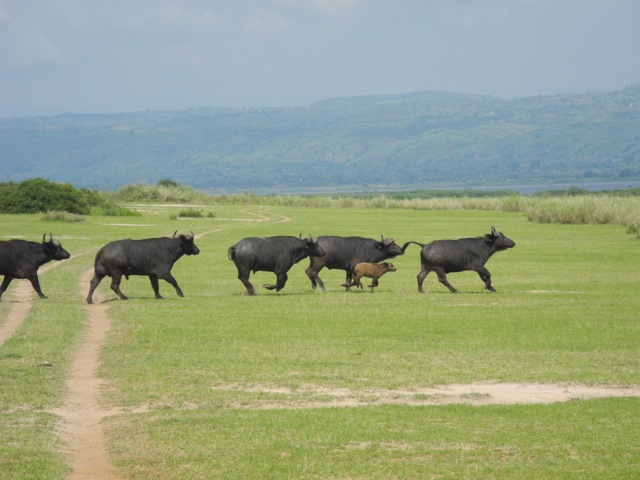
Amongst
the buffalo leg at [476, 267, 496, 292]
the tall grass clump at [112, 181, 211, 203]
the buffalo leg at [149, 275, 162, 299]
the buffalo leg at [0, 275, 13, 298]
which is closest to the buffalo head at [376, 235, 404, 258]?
the buffalo leg at [476, 267, 496, 292]

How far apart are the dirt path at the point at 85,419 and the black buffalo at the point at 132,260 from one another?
4.77m

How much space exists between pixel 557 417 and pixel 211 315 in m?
9.61

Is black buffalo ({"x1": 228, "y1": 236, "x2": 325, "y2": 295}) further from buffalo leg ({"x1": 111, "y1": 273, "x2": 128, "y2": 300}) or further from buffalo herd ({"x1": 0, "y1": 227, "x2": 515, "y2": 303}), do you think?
buffalo leg ({"x1": 111, "y1": 273, "x2": 128, "y2": 300})

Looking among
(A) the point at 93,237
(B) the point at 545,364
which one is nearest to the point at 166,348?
(B) the point at 545,364

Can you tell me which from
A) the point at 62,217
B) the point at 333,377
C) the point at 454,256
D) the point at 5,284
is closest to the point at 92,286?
the point at 5,284

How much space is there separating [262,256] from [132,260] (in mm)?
2850

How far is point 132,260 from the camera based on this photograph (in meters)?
23.0

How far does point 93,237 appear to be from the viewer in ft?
149

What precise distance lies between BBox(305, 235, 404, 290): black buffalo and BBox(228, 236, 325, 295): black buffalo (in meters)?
Result: 0.53

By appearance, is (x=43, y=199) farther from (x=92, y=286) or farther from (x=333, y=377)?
(x=333, y=377)

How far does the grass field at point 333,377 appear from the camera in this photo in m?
10.7

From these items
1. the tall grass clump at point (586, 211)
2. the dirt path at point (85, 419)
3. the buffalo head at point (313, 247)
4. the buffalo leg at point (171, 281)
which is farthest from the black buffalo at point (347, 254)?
the tall grass clump at point (586, 211)

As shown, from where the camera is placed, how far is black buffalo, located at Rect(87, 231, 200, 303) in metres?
22.9

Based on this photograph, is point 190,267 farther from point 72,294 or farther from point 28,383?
point 28,383
